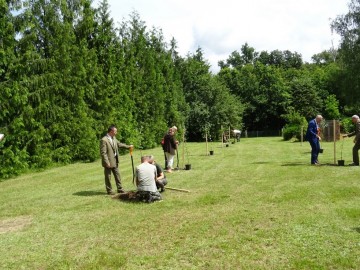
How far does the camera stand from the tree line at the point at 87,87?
1515 centimetres

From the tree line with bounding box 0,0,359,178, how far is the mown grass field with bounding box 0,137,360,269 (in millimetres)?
4289

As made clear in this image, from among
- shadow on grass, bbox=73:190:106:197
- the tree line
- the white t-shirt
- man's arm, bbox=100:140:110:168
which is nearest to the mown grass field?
shadow on grass, bbox=73:190:106:197

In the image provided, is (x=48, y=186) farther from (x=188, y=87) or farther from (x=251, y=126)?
(x=251, y=126)

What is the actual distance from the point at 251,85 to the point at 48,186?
46577 mm

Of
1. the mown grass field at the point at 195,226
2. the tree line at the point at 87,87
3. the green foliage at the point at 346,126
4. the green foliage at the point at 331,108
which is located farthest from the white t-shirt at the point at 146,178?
the green foliage at the point at 331,108

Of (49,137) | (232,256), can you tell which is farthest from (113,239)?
(49,137)

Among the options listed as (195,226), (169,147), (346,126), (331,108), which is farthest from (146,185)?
(331,108)

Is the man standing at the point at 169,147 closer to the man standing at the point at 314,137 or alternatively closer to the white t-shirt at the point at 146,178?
the white t-shirt at the point at 146,178

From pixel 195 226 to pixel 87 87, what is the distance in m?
14.8

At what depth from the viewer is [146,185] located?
9516 mm

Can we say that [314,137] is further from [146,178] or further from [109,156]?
[109,156]

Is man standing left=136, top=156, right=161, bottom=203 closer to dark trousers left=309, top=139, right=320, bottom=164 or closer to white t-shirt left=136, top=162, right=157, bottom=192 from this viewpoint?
white t-shirt left=136, top=162, right=157, bottom=192

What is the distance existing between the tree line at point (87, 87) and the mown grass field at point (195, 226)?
429cm

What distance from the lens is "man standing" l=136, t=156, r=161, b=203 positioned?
31.2ft
